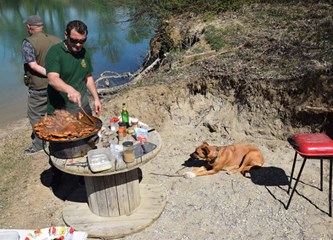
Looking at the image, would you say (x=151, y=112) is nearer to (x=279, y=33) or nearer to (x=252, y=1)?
(x=279, y=33)

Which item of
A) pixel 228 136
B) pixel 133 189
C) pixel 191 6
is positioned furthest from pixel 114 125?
pixel 191 6

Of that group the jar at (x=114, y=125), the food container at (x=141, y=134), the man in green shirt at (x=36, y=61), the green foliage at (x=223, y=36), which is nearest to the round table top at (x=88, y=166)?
the food container at (x=141, y=134)

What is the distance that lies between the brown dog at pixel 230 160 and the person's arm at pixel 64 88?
7.41 ft

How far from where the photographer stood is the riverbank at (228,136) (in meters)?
4.90

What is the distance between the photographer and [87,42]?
19.9 m

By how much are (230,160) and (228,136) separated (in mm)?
1215

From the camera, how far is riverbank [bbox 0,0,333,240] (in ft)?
16.1

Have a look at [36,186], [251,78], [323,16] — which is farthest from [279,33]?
[36,186]

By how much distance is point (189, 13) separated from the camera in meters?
12.5

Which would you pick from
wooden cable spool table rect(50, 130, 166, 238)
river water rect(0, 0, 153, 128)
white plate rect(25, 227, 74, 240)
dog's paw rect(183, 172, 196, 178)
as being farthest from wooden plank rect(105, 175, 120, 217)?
river water rect(0, 0, 153, 128)

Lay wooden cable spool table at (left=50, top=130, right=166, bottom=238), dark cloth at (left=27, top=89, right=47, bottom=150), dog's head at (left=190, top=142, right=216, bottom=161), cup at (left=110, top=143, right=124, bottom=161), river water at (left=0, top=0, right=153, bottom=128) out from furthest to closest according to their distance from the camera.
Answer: river water at (left=0, top=0, right=153, bottom=128) < dark cloth at (left=27, top=89, right=47, bottom=150) < dog's head at (left=190, top=142, right=216, bottom=161) < wooden cable spool table at (left=50, top=130, right=166, bottom=238) < cup at (left=110, top=143, right=124, bottom=161)

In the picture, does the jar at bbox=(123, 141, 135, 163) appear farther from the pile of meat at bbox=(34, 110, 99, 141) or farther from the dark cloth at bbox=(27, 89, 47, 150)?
the dark cloth at bbox=(27, 89, 47, 150)

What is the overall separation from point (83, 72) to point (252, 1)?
8.70 meters

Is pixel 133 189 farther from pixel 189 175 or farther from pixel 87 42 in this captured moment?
pixel 87 42
